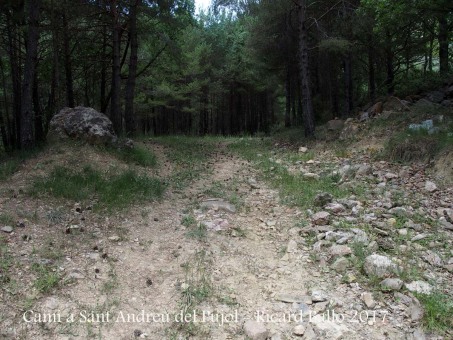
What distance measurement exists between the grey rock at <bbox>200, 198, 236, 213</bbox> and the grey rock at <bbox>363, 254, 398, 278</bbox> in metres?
2.59

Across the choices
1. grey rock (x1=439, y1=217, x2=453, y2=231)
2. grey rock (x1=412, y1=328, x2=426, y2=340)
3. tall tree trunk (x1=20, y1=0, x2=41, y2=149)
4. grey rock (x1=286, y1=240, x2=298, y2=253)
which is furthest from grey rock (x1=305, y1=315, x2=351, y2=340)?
tall tree trunk (x1=20, y1=0, x2=41, y2=149)

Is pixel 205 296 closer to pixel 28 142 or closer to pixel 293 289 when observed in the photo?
pixel 293 289

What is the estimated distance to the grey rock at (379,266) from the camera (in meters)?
3.73

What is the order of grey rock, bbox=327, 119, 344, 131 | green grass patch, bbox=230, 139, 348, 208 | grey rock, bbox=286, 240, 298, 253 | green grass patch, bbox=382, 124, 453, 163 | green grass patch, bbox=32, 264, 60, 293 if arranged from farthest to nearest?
grey rock, bbox=327, 119, 344, 131 → green grass patch, bbox=382, 124, 453, 163 → green grass patch, bbox=230, 139, 348, 208 → grey rock, bbox=286, 240, 298, 253 → green grass patch, bbox=32, 264, 60, 293

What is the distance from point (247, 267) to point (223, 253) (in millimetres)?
441

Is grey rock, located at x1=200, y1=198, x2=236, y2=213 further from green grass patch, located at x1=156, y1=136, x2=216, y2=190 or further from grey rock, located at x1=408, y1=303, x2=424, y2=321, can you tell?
grey rock, located at x1=408, y1=303, x2=424, y2=321

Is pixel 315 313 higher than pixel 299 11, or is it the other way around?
pixel 299 11

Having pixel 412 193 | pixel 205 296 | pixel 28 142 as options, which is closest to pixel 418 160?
A: pixel 412 193

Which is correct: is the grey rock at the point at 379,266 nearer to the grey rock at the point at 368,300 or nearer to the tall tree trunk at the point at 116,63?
the grey rock at the point at 368,300

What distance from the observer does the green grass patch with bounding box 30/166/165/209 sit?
5.69 m

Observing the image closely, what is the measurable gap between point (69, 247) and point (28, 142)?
16.7 feet

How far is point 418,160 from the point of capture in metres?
7.23

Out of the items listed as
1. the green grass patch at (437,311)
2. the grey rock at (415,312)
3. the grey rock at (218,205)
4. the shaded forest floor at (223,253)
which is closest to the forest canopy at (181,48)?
the shaded forest floor at (223,253)

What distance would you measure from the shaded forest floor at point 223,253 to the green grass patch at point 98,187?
32 millimetres
